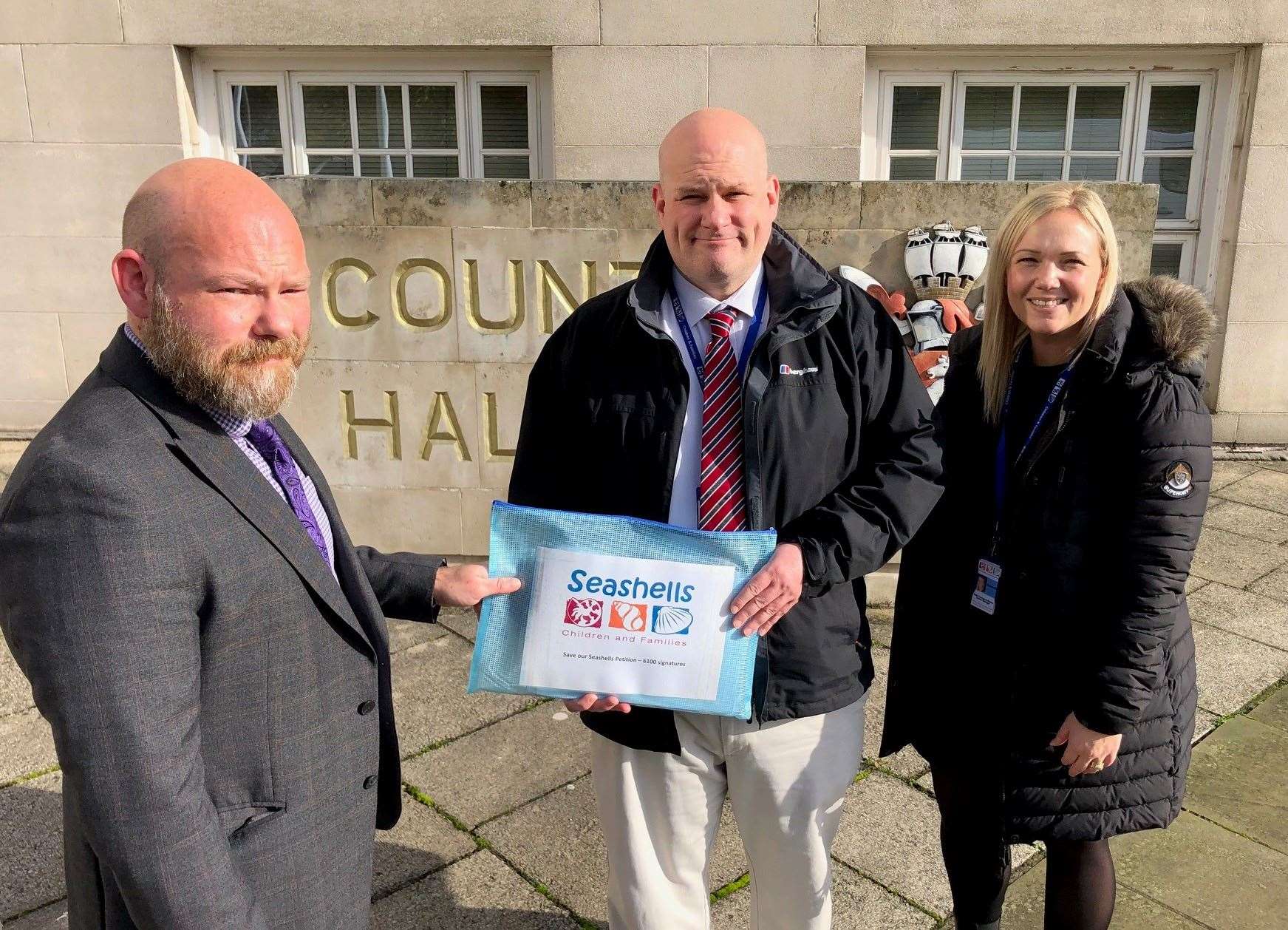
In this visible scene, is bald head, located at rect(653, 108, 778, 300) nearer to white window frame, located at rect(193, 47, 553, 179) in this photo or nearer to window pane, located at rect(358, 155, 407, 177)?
white window frame, located at rect(193, 47, 553, 179)

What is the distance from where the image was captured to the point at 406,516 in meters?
5.04

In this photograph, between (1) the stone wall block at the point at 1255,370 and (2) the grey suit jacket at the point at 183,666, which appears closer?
(2) the grey suit jacket at the point at 183,666

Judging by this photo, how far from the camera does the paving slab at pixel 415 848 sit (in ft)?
10.1

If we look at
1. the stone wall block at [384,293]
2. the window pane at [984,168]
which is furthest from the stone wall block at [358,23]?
the stone wall block at [384,293]

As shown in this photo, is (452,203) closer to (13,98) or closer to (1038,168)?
(13,98)

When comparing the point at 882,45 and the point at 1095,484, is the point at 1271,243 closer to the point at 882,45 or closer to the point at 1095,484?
the point at 882,45

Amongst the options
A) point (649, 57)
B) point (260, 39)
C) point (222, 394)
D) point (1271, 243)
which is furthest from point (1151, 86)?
point (222, 394)

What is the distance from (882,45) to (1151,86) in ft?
6.72

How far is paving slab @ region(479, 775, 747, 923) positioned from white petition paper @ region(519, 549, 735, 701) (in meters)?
1.06

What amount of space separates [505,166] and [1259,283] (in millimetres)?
5607

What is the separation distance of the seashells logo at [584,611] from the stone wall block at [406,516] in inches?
116

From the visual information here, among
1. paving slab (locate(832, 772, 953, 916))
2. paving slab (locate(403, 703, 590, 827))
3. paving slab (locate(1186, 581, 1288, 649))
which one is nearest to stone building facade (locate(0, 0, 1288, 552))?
paving slab (locate(1186, 581, 1288, 649))

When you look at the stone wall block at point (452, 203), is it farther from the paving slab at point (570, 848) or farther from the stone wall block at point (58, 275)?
the stone wall block at point (58, 275)

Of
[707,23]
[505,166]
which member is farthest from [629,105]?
[505,166]
